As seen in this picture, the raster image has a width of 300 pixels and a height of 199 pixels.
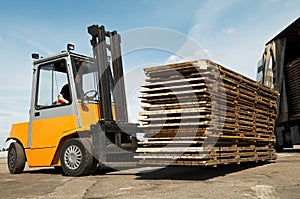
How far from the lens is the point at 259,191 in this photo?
4.66 m

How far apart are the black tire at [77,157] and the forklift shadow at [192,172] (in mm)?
1018

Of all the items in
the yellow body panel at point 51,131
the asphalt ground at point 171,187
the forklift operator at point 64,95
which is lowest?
the asphalt ground at point 171,187

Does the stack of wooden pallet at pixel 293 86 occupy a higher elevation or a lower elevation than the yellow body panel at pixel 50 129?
higher

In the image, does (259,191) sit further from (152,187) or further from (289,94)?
(289,94)

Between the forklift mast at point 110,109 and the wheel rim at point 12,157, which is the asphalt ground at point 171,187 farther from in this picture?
the wheel rim at point 12,157

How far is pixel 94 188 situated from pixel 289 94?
825 cm

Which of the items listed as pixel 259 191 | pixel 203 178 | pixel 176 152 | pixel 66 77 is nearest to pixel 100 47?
pixel 66 77

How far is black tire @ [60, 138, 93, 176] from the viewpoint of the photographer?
→ 678cm

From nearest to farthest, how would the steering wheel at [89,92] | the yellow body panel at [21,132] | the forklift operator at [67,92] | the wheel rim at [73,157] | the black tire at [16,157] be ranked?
1. the wheel rim at [73,157]
2. the forklift operator at [67,92]
3. the steering wheel at [89,92]
4. the yellow body panel at [21,132]
5. the black tire at [16,157]

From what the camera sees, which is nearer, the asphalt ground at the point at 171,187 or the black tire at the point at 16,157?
the asphalt ground at the point at 171,187

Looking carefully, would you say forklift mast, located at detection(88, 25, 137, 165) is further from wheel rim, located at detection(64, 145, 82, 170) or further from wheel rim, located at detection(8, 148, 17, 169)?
wheel rim, located at detection(8, 148, 17, 169)

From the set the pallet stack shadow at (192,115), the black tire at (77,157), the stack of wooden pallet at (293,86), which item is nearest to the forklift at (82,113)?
the black tire at (77,157)

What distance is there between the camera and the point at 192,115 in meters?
5.79

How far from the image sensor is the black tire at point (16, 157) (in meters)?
8.24
